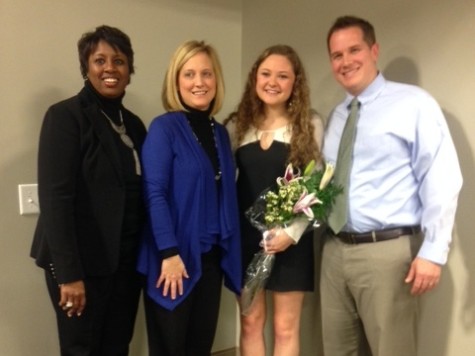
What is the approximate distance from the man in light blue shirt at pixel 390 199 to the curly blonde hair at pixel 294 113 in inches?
6.9

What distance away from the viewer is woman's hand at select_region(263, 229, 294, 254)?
71.4 inches

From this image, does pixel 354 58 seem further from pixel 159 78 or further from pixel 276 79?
pixel 159 78

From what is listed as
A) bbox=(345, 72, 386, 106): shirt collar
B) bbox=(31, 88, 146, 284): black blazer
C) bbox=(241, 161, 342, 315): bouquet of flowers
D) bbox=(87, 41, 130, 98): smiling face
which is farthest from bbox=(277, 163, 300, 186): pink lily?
bbox=(87, 41, 130, 98): smiling face

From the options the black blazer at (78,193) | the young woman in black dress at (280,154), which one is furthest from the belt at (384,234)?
the black blazer at (78,193)

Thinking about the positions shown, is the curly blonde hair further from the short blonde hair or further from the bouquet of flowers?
the short blonde hair

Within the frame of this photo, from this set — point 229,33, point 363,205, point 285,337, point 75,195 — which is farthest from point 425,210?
point 229,33

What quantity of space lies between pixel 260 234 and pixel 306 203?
0.30m

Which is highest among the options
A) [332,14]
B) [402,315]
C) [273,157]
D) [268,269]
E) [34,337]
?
[332,14]

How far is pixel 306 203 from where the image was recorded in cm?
Answer: 175

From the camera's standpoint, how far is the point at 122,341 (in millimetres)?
1764

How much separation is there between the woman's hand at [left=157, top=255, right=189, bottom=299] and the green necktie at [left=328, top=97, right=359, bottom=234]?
636 mm

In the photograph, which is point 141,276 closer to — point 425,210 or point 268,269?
point 268,269

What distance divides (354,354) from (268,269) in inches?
20.8

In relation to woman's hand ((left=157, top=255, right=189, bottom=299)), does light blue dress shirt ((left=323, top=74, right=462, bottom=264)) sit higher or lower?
higher
